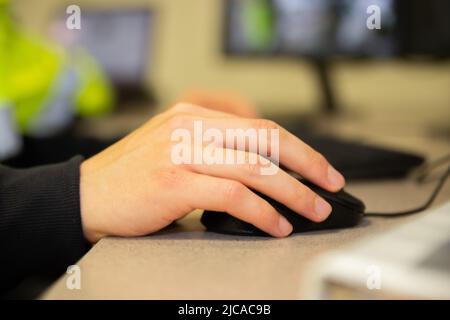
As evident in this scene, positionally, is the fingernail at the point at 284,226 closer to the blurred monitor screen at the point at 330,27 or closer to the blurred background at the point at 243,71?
the blurred monitor screen at the point at 330,27

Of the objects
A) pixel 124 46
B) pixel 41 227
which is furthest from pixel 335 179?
pixel 124 46

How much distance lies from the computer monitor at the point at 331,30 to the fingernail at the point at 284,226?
94 cm

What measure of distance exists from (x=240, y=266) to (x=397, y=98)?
1461 mm

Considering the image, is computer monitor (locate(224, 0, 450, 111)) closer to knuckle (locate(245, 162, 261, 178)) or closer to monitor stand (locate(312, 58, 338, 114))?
monitor stand (locate(312, 58, 338, 114))

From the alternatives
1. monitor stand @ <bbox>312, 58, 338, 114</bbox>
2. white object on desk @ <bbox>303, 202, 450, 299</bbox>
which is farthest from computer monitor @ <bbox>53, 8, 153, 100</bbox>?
white object on desk @ <bbox>303, 202, 450, 299</bbox>

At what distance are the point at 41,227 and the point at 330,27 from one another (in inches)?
48.2

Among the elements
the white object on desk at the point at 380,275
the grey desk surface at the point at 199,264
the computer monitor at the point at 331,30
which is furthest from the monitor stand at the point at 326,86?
the white object on desk at the point at 380,275

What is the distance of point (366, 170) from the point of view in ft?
2.47

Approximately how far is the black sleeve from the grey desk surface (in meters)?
0.04

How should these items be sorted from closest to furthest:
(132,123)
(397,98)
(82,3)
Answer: (132,123) < (397,98) < (82,3)

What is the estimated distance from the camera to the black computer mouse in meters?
0.50

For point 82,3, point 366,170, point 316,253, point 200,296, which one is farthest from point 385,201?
point 82,3

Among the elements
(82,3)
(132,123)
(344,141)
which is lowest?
(132,123)

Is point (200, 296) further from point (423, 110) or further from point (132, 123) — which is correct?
point (423, 110)
